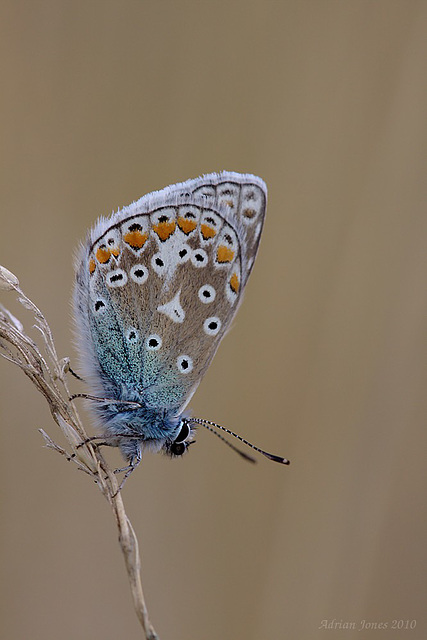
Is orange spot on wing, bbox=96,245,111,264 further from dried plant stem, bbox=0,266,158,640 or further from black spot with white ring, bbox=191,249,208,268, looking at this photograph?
dried plant stem, bbox=0,266,158,640

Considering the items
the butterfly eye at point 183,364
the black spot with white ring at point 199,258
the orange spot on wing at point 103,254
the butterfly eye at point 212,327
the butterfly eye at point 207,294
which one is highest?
the black spot with white ring at point 199,258

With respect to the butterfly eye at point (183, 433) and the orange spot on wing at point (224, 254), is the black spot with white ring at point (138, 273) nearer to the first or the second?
the orange spot on wing at point (224, 254)

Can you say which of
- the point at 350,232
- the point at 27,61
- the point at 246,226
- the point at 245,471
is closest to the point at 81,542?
the point at 245,471

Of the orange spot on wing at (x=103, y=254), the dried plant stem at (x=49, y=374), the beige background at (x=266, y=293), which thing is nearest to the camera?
the dried plant stem at (x=49, y=374)

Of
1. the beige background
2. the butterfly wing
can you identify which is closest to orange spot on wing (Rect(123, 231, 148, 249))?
the butterfly wing

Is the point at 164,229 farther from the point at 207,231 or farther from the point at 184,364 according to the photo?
the point at 184,364

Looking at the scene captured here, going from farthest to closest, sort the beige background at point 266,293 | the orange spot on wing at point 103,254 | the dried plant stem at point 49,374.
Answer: the beige background at point 266,293, the orange spot on wing at point 103,254, the dried plant stem at point 49,374

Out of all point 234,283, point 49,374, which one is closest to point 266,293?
point 234,283

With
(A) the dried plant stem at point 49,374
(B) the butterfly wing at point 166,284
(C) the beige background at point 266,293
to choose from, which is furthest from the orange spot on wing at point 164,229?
(C) the beige background at point 266,293
